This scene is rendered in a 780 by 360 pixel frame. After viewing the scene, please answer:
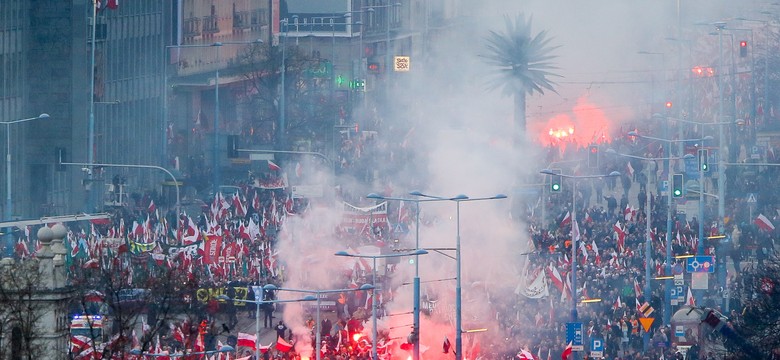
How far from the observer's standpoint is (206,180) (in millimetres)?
93188

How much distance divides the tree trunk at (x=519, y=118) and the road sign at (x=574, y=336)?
43.0m

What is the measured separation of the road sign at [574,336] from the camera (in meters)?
52.7

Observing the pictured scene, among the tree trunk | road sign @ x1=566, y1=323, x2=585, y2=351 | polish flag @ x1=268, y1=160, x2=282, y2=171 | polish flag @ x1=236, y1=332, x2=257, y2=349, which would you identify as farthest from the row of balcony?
polish flag @ x1=236, y1=332, x2=257, y2=349

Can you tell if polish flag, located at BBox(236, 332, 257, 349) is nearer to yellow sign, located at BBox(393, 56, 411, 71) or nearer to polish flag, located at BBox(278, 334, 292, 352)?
polish flag, located at BBox(278, 334, 292, 352)

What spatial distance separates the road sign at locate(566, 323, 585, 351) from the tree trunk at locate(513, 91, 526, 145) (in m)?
43.0

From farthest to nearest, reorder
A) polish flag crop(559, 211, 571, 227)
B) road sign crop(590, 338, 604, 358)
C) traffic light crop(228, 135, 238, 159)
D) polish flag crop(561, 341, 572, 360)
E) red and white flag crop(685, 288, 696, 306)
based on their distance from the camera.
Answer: traffic light crop(228, 135, 238, 159) < polish flag crop(559, 211, 571, 227) < red and white flag crop(685, 288, 696, 306) < road sign crop(590, 338, 604, 358) < polish flag crop(561, 341, 572, 360)

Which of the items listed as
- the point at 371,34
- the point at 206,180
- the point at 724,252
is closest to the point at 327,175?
the point at 206,180

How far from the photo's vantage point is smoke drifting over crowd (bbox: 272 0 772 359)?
201ft

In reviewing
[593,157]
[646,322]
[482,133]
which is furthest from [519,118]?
[646,322]

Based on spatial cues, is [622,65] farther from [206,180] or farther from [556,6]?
[206,180]

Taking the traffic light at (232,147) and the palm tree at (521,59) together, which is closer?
the traffic light at (232,147)

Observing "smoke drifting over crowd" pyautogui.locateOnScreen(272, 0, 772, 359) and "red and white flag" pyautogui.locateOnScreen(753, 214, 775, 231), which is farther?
"red and white flag" pyautogui.locateOnScreen(753, 214, 775, 231)

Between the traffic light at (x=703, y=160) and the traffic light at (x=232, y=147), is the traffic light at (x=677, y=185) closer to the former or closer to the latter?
the traffic light at (x=703, y=160)

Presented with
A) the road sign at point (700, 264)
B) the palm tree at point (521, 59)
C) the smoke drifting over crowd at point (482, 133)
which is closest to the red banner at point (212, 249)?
the smoke drifting over crowd at point (482, 133)
